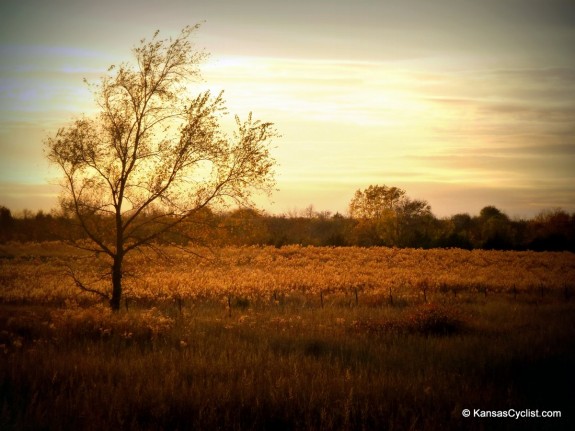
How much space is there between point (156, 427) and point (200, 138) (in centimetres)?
1090

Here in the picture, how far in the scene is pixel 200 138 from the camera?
653 inches

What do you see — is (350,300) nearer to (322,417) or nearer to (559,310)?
(559,310)

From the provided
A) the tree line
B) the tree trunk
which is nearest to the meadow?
the tree trunk

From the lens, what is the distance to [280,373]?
9617mm

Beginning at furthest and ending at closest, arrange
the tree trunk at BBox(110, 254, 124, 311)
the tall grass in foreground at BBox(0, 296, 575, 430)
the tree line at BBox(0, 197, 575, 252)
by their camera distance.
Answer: the tree line at BBox(0, 197, 575, 252) < the tree trunk at BBox(110, 254, 124, 311) < the tall grass in foreground at BBox(0, 296, 575, 430)

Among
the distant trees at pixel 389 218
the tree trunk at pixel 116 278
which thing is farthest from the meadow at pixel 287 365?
the distant trees at pixel 389 218

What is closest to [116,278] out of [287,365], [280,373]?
[287,365]

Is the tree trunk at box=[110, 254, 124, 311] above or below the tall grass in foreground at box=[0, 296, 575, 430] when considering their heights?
above

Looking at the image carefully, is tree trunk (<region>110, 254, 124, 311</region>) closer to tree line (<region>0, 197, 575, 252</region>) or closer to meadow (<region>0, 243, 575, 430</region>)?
meadow (<region>0, 243, 575, 430</region>)

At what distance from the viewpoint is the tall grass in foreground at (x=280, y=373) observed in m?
7.63

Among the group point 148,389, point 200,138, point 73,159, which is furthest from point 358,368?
point 73,159

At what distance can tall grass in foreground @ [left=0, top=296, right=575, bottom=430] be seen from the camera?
763 cm

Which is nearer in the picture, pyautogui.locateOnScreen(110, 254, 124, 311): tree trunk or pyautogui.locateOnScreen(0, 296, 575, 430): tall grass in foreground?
pyautogui.locateOnScreen(0, 296, 575, 430): tall grass in foreground

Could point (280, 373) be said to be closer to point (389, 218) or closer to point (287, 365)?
point (287, 365)
